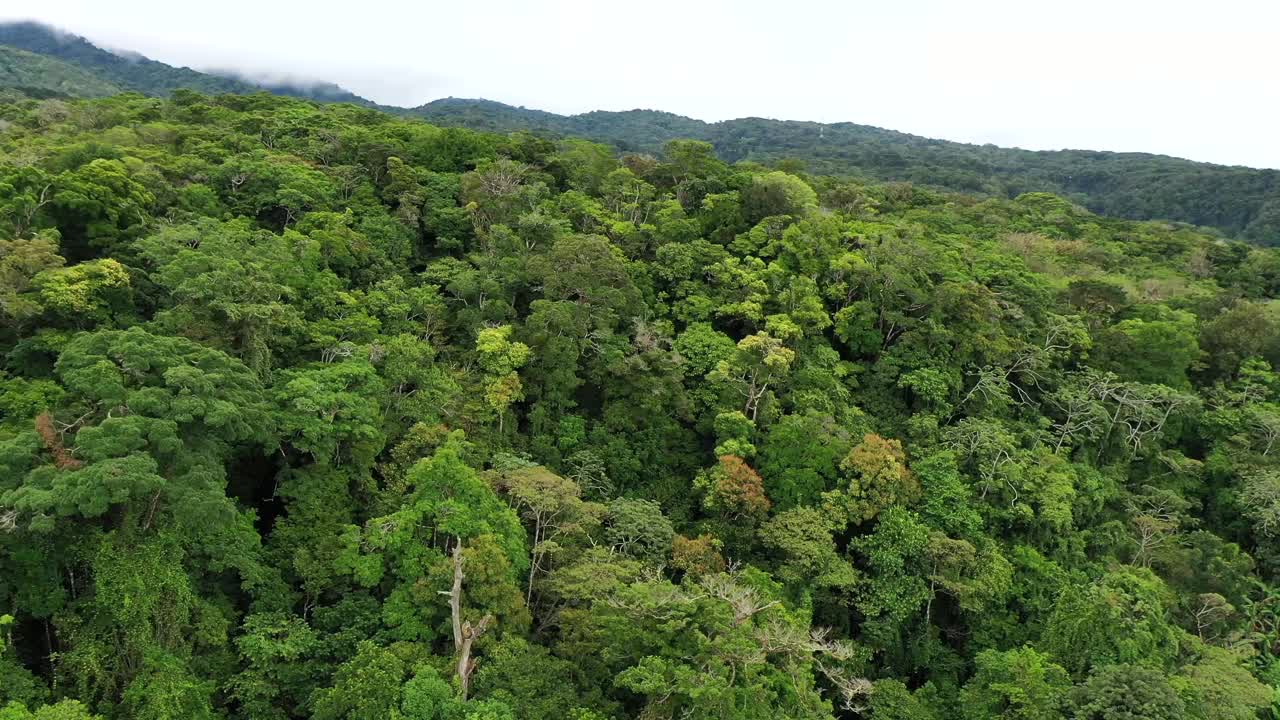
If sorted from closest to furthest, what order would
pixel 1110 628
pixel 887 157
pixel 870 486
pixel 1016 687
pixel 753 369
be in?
pixel 1016 687 → pixel 1110 628 → pixel 870 486 → pixel 753 369 → pixel 887 157

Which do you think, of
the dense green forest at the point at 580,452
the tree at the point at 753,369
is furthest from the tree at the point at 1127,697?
the tree at the point at 753,369

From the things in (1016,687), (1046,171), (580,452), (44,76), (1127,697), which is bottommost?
(1016,687)

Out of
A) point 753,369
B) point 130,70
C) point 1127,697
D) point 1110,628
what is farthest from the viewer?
point 130,70

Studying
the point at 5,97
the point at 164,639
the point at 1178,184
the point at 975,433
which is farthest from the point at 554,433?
the point at 1178,184

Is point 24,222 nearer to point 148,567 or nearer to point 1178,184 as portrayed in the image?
point 148,567

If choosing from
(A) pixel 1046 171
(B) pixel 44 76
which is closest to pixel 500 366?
(B) pixel 44 76

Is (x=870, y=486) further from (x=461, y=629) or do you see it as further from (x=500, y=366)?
(x=461, y=629)
